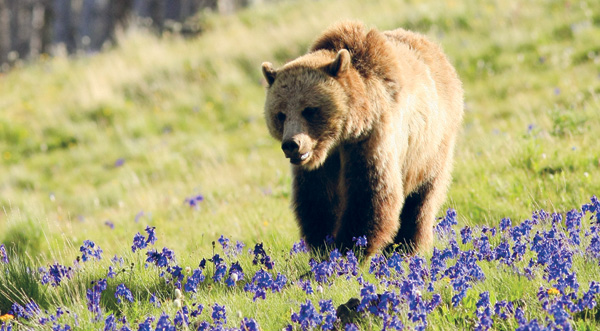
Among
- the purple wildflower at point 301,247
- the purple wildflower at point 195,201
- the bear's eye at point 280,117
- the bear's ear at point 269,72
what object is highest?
the bear's ear at point 269,72

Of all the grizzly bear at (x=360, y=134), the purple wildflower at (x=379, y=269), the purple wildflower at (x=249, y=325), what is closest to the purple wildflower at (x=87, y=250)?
the grizzly bear at (x=360, y=134)

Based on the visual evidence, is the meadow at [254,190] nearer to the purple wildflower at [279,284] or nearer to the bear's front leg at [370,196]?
the purple wildflower at [279,284]

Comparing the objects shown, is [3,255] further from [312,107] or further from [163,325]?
[312,107]

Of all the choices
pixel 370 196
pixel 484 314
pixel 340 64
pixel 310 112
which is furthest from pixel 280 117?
pixel 484 314

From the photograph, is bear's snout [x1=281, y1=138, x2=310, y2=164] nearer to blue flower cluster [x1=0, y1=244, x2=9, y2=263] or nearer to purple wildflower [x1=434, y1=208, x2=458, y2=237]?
purple wildflower [x1=434, y1=208, x2=458, y2=237]

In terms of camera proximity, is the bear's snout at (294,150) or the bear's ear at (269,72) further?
the bear's ear at (269,72)

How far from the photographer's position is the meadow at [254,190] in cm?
359

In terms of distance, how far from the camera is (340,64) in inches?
178

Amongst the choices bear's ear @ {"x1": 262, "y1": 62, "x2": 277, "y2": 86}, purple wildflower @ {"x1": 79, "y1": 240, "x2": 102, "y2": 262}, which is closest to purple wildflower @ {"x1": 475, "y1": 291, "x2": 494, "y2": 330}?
bear's ear @ {"x1": 262, "y1": 62, "x2": 277, "y2": 86}

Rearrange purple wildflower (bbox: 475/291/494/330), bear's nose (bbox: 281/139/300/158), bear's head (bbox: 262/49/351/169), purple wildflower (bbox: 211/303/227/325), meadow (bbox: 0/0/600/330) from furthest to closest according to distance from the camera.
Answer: bear's head (bbox: 262/49/351/169), bear's nose (bbox: 281/139/300/158), meadow (bbox: 0/0/600/330), purple wildflower (bbox: 211/303/227/325), purple wildflower (bbox: 475/291/494/330)

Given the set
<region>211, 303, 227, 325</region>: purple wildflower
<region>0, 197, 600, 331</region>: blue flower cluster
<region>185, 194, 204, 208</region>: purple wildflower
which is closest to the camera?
<region>0, 197, 600, 331</region>: blue flower cluster

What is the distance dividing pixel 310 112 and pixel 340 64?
390 millimetres

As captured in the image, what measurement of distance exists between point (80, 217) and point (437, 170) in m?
5.41

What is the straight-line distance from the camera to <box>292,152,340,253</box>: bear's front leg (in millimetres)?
4809
